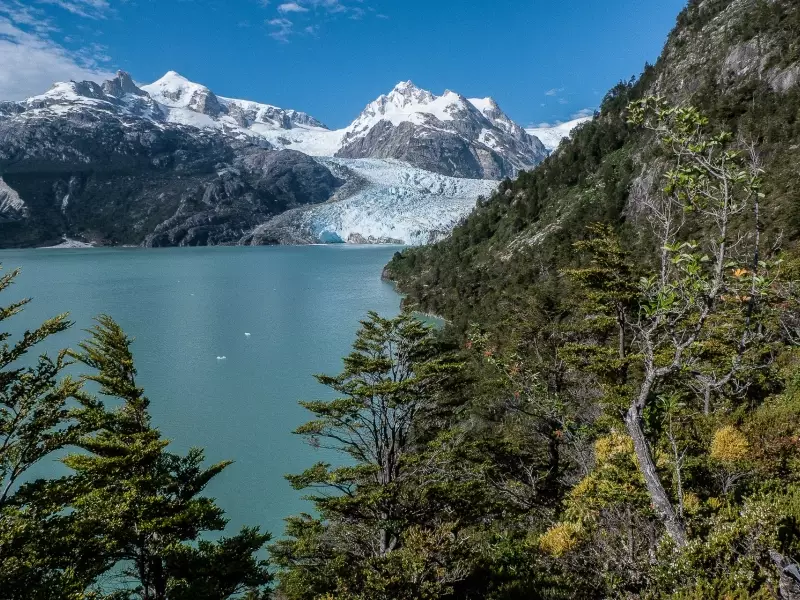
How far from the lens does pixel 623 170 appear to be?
52.4 metres

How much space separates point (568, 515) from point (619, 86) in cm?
7903

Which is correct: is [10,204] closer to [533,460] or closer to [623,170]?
[623,170]

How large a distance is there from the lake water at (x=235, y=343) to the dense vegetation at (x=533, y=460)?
5.98 metres

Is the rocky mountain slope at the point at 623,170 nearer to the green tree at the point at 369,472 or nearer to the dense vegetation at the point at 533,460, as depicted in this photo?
the dense vegetation at the point at 533,460

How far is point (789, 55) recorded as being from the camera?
41000 millimetres

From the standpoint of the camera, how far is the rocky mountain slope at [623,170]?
3686cm

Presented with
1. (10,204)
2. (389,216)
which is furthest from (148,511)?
(10,204)

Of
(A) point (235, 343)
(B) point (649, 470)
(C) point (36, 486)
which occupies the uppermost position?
(B) point (649, 470)

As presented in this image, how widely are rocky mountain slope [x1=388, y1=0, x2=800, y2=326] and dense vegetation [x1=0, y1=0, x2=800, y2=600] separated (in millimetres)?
15066

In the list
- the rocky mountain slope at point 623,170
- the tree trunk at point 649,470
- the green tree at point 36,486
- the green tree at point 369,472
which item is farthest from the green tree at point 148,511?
the rocky mountain slope at point 623,170

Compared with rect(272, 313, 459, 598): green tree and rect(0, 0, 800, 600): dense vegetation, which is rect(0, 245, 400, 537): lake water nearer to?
rect(272, 313, 459, 598): green tree

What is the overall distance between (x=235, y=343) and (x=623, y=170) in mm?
42580

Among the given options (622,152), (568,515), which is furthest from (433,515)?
(622,152)

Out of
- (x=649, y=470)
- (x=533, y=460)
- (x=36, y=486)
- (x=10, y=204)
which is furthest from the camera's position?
(x=10, y=204)
